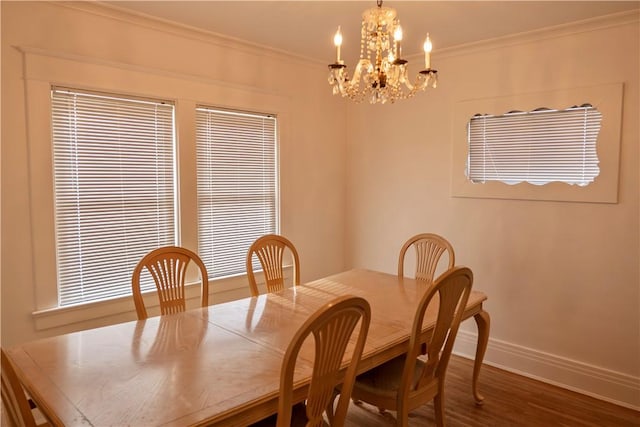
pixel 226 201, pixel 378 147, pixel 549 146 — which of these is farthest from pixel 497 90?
pixel 226 201

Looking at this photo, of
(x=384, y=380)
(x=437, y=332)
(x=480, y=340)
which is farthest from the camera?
(x=480, y=340)

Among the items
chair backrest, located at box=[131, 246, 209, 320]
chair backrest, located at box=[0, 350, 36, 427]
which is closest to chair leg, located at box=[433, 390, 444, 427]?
chair backrest, located at box=[131, 246, 209, 320]

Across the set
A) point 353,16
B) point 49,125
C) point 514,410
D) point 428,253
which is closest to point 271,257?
point 428,253

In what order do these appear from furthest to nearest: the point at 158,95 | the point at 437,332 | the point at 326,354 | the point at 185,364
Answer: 1. the point at 158,95
2. the point at 437,332
3. the point at 185,364
4. the point at 326,354

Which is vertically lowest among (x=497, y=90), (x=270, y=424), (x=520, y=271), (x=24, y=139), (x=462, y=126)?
(x=270, y=424)

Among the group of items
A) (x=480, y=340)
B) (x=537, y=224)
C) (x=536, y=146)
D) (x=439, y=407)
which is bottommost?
(x=439, y=407)

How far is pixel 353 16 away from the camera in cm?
280

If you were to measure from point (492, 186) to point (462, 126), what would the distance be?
0.54 m

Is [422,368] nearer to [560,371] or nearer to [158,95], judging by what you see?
[560,371]

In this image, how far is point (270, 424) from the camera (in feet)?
5.59

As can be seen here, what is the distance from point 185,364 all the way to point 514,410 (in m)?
2.16

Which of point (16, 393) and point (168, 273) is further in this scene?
point (168, 273)

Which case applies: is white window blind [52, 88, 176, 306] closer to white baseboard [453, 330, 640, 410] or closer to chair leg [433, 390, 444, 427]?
chair leg [433, 390, 444, 427]

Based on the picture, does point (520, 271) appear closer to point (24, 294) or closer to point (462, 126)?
point (462, 126)
